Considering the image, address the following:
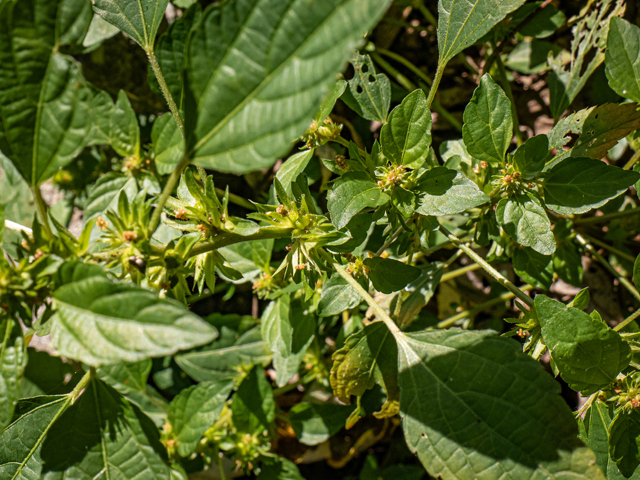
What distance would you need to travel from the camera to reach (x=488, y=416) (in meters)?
1.47

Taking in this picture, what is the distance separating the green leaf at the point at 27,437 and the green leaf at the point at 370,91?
1652mm

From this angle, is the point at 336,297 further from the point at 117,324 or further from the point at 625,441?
the point at 625,441

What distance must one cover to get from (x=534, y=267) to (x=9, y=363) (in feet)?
6.38

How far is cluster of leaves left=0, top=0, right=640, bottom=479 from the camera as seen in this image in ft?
3.48

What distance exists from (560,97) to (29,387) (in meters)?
3.27

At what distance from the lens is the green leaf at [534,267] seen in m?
2.03

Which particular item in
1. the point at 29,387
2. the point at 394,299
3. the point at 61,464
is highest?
the point at 394,299

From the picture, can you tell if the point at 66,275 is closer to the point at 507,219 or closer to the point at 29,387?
the point at 507,219

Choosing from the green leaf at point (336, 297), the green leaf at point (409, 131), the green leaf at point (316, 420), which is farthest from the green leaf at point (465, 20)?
the green leaf at point (316, 420)

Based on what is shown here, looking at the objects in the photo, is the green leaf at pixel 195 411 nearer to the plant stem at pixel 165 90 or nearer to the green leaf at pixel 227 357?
the green leaf at pixel 227 357

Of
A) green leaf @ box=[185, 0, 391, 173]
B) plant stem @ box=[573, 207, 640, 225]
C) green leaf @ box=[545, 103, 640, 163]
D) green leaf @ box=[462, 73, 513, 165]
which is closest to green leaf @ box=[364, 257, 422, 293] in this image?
green leaf @ box=[462, 73, 513, 165]

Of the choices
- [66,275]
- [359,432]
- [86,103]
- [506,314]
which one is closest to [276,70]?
[86,103]

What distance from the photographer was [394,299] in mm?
2178

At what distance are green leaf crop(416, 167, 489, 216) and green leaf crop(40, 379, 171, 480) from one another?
1.25 metres
